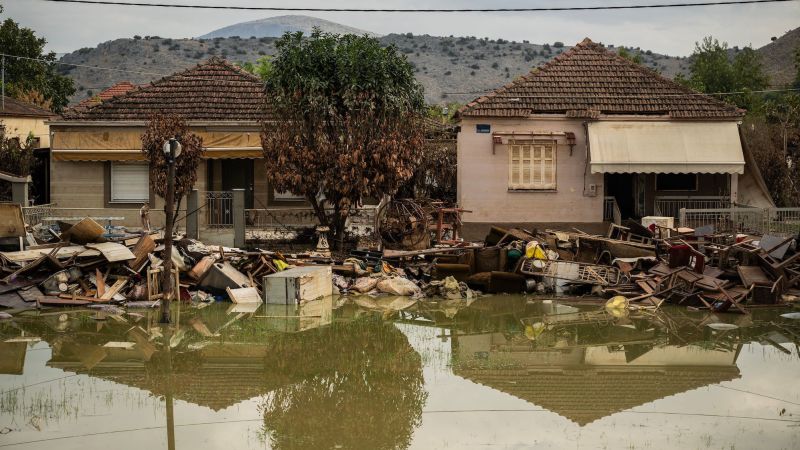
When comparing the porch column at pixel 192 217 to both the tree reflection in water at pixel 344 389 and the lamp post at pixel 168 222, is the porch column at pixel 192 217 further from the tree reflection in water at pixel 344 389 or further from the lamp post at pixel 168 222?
the tree reflection in water at pixel 344 389

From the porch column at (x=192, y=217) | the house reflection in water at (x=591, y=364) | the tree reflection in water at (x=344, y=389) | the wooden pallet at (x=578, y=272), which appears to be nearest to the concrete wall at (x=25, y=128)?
the porch column at (x=192, y=217)

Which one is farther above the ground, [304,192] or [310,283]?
[304,192]

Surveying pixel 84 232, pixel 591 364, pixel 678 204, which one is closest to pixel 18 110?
pixel 84 232

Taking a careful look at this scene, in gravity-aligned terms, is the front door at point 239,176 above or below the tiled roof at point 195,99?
below

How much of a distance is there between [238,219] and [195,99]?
5801 mm

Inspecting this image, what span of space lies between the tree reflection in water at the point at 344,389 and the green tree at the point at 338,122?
678 centimetres

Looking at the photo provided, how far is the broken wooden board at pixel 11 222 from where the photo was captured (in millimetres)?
20922

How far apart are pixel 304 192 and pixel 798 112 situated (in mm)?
25605

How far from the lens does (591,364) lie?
14266mm

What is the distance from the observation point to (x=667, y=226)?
23.5 m

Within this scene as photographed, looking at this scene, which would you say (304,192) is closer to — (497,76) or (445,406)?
(445,406)

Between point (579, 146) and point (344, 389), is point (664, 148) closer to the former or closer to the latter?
point (579, 146)

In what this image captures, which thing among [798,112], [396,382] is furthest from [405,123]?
[798,112]

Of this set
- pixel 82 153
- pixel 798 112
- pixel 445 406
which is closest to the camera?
pixel 445 406
